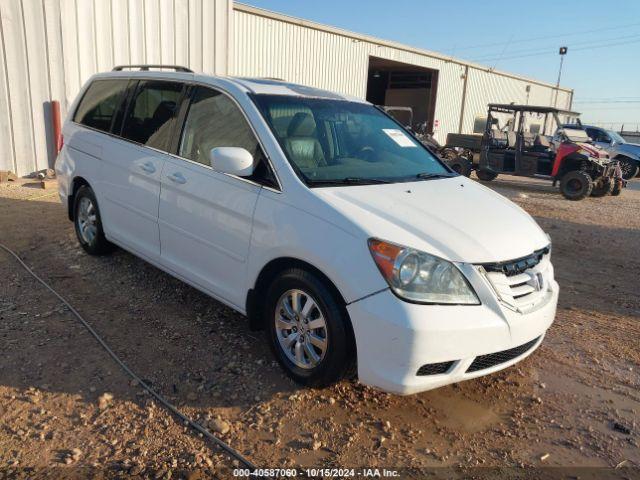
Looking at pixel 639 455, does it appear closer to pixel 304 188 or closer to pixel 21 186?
pixel 304 188

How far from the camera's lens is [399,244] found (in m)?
2.67

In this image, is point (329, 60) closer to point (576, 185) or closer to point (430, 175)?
point (576, 185)

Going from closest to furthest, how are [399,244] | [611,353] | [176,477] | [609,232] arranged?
[176,477] → [399,244] → [611,353] → [609,232]

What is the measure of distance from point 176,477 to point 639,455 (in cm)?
239

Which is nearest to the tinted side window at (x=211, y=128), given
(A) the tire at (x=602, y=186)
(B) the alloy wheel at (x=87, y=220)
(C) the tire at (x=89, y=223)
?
(C) the tire at (x=89, y=223)

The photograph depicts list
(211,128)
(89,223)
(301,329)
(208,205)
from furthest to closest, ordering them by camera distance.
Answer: (89,223), (211,128), (208,205), (301,329)

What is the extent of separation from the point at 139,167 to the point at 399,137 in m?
2.11

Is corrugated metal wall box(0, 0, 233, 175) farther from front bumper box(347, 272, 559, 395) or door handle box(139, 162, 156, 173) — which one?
front bumper box(347, 272, 559, 395)

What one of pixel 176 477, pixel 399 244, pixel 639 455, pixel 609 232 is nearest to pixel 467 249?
pixel 399 244

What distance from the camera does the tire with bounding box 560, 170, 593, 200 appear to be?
38.9 ft

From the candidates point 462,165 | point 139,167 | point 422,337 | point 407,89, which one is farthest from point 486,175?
point 407,89

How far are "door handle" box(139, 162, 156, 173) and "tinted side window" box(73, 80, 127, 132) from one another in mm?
879

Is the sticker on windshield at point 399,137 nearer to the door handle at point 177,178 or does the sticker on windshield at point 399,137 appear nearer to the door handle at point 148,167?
the door handle at point 177,178

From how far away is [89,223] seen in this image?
5.18 m
